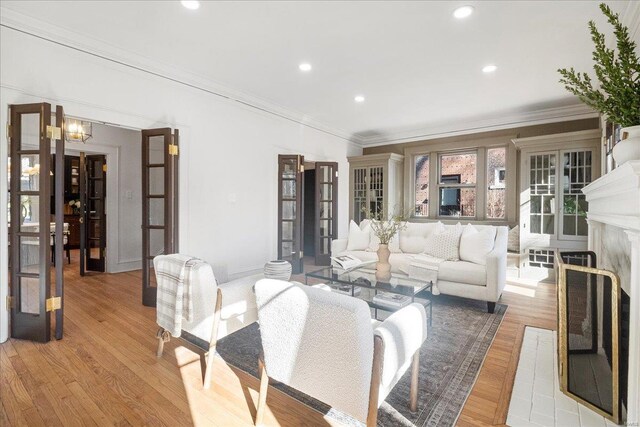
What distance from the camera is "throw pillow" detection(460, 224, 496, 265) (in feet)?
12.0

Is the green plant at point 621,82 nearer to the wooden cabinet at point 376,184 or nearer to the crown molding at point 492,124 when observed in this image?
the crown molding at point 492,124

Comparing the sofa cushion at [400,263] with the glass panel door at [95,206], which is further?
the glass panel door at [95,206]

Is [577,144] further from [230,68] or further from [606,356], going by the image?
[230,68]

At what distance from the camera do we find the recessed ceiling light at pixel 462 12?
254 cm

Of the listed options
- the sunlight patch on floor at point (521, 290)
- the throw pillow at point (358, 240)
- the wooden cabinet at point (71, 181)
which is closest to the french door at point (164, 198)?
the throw pillow at point (358, 240)

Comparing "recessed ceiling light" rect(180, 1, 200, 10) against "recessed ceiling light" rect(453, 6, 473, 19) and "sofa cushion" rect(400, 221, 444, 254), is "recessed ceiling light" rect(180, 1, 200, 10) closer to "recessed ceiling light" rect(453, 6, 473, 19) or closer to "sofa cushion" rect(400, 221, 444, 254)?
"recessed ceiling light" rect(453, 6, 473, 19)

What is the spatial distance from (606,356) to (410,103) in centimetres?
393

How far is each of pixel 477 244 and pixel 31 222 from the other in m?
4.45

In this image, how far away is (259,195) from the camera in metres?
4.86

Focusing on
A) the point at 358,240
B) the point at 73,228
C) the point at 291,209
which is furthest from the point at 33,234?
the point at 73,228

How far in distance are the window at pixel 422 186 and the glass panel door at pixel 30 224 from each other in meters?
5.89

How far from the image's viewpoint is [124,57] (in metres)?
3.26

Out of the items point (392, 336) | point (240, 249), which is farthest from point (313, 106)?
point (392, 336)

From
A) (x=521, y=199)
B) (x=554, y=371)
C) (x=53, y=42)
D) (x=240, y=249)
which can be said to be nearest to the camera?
(x=554, y=371)
